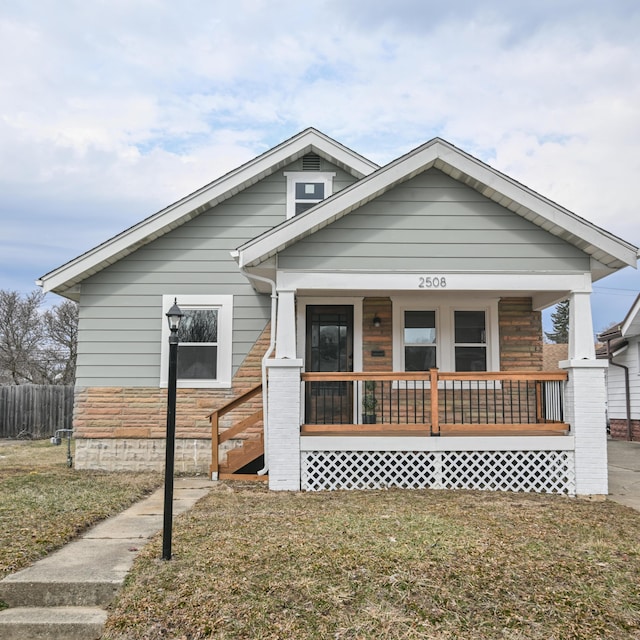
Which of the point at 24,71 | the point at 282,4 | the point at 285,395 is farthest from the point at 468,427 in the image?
the point at 24,71

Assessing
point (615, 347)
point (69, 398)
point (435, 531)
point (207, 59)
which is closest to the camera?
point (435, 531)

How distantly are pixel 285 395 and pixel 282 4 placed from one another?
6.33m

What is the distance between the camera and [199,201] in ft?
34.1

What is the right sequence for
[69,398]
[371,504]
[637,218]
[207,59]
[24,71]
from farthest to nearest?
1. [637,218]
2. [69,398]
3. [24,71]
4. [207,59]
5. [371,504]

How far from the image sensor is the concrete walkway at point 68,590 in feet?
13.1

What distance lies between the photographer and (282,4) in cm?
970

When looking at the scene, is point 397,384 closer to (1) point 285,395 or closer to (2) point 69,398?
(1) point 285,395

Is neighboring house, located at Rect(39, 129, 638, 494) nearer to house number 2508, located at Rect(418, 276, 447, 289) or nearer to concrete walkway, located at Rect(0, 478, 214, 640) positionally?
house number 2508, located at Rect(418, 276, 447, 289)

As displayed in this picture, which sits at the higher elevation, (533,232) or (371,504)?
(533,232)

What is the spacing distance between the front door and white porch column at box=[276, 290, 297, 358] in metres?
2.20

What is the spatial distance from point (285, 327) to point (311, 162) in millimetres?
4084

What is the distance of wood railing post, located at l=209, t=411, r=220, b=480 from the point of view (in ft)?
30.7

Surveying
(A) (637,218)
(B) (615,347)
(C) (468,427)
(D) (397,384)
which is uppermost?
(A) (637,218)

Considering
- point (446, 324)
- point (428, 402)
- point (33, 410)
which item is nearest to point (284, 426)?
point (428, 402)
